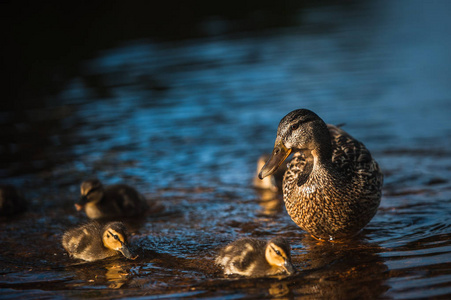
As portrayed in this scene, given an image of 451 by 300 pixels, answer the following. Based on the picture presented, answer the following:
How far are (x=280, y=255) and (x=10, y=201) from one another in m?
2.94

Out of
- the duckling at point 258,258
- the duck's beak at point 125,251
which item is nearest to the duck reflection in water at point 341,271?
the duckling at point 258,258

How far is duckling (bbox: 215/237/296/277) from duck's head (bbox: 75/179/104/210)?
1.79 metres

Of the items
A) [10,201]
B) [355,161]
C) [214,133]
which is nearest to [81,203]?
[10,201]

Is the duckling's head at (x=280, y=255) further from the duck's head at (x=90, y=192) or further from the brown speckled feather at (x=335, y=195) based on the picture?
the duck's head at (x=90, y=192)

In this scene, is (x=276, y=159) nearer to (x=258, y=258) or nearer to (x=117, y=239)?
(x=258, y=258)

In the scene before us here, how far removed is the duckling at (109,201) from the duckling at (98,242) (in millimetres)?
863

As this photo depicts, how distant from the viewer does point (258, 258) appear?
4125 millimetres

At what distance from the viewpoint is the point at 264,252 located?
413 centimetres

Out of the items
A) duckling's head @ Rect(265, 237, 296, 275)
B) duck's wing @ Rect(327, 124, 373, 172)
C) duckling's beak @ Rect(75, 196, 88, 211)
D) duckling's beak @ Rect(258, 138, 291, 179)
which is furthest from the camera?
duckling's beak @ Rect(75, 196, 88, 211)

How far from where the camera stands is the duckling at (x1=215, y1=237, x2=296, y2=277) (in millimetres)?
4011

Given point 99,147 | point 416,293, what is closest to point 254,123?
point 99,147

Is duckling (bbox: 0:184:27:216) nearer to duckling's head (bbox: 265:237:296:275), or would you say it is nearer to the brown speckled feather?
the brown speckled feather

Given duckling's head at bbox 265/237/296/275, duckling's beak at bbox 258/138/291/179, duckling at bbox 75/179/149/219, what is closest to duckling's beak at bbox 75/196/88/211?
duckling at bbox 75/179/149/219

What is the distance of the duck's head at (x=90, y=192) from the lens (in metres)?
5.64
